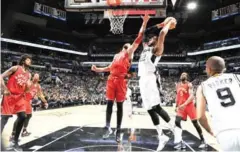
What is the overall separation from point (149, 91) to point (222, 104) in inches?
87.3

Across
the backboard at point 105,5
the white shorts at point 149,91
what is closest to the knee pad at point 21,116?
the white shorts at point 149,91

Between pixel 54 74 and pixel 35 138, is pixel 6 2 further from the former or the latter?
pixel 35 138

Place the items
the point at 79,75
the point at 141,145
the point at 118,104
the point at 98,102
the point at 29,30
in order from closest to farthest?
the point at 118,104 → the point at 141,145 → the point at 79,75 → the point at 98,102 → the point at 29,30

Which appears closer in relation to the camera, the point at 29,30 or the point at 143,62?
the point at 143,62

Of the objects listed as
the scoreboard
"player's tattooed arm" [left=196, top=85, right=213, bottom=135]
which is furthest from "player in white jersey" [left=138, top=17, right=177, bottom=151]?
the scoreboard

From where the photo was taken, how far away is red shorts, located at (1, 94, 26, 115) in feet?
14.7

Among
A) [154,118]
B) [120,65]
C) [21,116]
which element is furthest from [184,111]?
[21,116]

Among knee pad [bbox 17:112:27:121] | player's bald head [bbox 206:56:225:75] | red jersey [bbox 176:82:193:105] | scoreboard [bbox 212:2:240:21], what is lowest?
knee pad [bbox 17:112:27:121]

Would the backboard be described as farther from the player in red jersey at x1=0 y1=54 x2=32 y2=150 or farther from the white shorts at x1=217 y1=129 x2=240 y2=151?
the white shorts at x1=217 y1=129 x2=240 y2=151

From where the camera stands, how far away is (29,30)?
1970cm

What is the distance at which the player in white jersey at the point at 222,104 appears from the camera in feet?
7.42

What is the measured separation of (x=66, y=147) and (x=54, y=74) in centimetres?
1359

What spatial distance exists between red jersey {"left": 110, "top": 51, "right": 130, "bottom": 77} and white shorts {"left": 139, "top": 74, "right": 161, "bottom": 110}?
39 cm

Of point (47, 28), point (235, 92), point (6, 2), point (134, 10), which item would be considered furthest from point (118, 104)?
point (47, 28)
